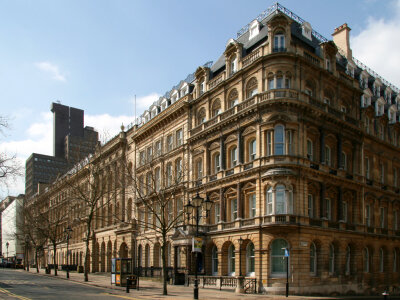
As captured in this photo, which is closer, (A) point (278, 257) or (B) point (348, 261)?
(A) point (278, 257)

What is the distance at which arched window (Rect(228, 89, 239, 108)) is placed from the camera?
40.4m

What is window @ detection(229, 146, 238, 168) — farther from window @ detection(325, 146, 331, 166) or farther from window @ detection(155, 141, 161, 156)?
window @ detection(155, 141, 161, 156)

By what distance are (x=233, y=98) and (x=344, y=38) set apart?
19535mm

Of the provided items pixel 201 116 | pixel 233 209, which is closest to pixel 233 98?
pixel 201 116

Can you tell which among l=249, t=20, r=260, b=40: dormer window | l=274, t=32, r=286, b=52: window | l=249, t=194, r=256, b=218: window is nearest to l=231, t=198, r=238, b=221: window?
l=249, t=194, r=256, b=218: window

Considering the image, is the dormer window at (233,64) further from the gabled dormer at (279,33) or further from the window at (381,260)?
the window at (381,260)

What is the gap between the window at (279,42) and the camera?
36600mm

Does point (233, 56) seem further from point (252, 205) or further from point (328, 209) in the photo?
point (328, 209)

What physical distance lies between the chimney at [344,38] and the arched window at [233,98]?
17675 millimetres

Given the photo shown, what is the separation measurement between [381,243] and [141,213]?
27.7m

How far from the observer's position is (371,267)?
42.6 m

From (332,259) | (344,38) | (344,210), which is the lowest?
(332,259)

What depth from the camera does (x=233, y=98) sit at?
40.8 m

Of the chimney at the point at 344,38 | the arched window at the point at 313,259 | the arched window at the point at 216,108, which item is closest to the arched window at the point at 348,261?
the arched window at the point at 313,259
